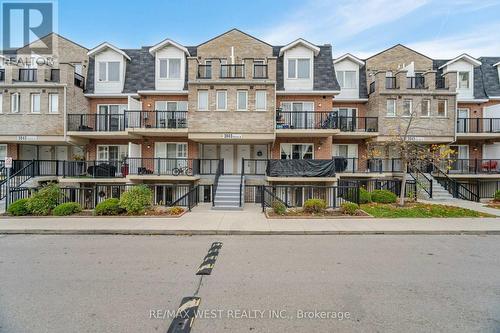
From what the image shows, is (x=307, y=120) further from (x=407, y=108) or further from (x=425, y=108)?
(x=425, y=108)

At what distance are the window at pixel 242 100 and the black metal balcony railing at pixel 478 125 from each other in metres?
16.6

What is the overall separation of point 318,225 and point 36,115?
1988cm

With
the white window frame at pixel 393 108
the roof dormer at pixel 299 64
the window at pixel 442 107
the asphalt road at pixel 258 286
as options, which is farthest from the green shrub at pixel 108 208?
the window at pixel 442 107

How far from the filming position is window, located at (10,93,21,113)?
59.6ft

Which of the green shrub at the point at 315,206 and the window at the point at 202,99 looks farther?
the window at the point at 202,99

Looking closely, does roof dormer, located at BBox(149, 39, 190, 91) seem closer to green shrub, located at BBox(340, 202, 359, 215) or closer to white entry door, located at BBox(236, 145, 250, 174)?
white entry door, located at BBox(236, 145, 250, 174)

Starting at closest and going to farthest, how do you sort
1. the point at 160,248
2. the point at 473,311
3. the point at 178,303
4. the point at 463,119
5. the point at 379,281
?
the point at 473,311 → the point at 178,303 → the point at 379,281 → the point at 160,248 → the point at 463,119

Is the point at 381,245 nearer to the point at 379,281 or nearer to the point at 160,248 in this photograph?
the point at 379,281

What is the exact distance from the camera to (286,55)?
1914 cm

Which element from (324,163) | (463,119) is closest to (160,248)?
(324,163)

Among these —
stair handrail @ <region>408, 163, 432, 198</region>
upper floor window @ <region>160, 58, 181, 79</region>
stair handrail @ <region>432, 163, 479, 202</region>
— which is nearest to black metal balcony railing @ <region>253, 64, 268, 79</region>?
upper floor window @ <region>160, 58, 181, 79</region>

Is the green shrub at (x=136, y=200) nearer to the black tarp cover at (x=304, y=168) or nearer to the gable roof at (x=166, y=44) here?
the black tarp cover at (x=304, y=168)

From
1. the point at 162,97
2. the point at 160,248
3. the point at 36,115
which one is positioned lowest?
the point at 160,248

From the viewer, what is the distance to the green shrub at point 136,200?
38.9 ft
